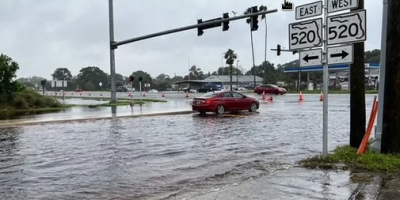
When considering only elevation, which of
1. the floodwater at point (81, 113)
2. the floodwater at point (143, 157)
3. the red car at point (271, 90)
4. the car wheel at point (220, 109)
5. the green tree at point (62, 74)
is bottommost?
the floodwater at point (143, 157)

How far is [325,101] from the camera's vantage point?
28.2ft

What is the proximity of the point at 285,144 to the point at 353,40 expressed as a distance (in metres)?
5.04

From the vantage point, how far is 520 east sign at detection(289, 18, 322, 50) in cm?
873

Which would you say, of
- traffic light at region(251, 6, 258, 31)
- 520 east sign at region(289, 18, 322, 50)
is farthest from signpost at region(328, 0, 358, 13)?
traffic light at region(251, 6, 258, 31)

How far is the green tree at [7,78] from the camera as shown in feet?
96.4

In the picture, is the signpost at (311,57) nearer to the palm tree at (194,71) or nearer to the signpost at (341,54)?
the signpost at (341,54)

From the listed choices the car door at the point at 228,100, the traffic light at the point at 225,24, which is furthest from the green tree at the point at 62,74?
the car door at the point at 228,100

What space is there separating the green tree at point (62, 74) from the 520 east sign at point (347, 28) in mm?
171494

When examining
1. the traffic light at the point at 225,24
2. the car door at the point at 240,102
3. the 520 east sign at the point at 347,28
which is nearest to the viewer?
the 520 east sign at the point at 347,28

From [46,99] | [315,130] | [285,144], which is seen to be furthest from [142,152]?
[46,99]

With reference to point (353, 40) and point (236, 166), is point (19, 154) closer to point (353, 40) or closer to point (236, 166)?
point (236, 166)

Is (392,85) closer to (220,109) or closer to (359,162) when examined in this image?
(359,162)

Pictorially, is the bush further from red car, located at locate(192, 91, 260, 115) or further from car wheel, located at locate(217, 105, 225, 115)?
car wheel, located at locate(217, 105, 225, 115)

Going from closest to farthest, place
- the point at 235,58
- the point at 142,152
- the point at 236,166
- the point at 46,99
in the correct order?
the point at 236,166 → the point at 142,152 → the point at 46,99 → the point at 235,58
